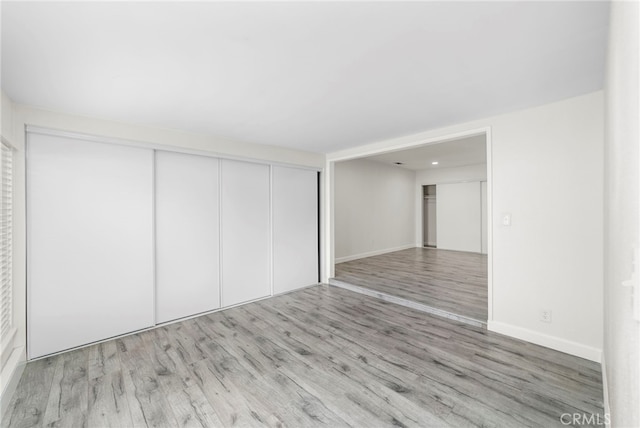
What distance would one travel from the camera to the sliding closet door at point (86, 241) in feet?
8.39

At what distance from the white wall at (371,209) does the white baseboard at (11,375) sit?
16.1ft

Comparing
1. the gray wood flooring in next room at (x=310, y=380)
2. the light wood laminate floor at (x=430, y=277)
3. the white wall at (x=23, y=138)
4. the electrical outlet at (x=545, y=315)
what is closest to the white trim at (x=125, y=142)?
the white wall at (x=23, y=138)

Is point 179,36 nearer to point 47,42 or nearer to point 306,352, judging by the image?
point 47,42

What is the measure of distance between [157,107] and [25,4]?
131 cm

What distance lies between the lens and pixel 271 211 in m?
4.30

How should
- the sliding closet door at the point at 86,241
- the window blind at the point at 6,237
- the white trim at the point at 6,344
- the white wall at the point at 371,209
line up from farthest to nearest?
the white wall at the point at 371,209 → the sliding closet door at the point at 86,241 → the window blind at the point at 6,237 → the white trim at the point at 6,344

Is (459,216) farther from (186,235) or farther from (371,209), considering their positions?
(186,235)

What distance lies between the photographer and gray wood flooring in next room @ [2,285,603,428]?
181 centimetres

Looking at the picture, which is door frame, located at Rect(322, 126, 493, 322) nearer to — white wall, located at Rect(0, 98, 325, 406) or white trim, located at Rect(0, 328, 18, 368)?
white wall, located at Rect(0, 98, 325, 406)

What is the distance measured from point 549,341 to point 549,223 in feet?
3.69

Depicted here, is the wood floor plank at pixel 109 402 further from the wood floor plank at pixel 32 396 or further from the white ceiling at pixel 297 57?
the white ceiling at pixel 297 57

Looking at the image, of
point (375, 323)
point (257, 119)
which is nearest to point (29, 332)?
point (257, 119)

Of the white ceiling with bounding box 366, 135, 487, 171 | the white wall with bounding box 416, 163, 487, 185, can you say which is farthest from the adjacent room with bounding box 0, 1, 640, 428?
the white wall with bounding box 416, 163, 487, 185

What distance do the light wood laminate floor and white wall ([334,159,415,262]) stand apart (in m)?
0.39
